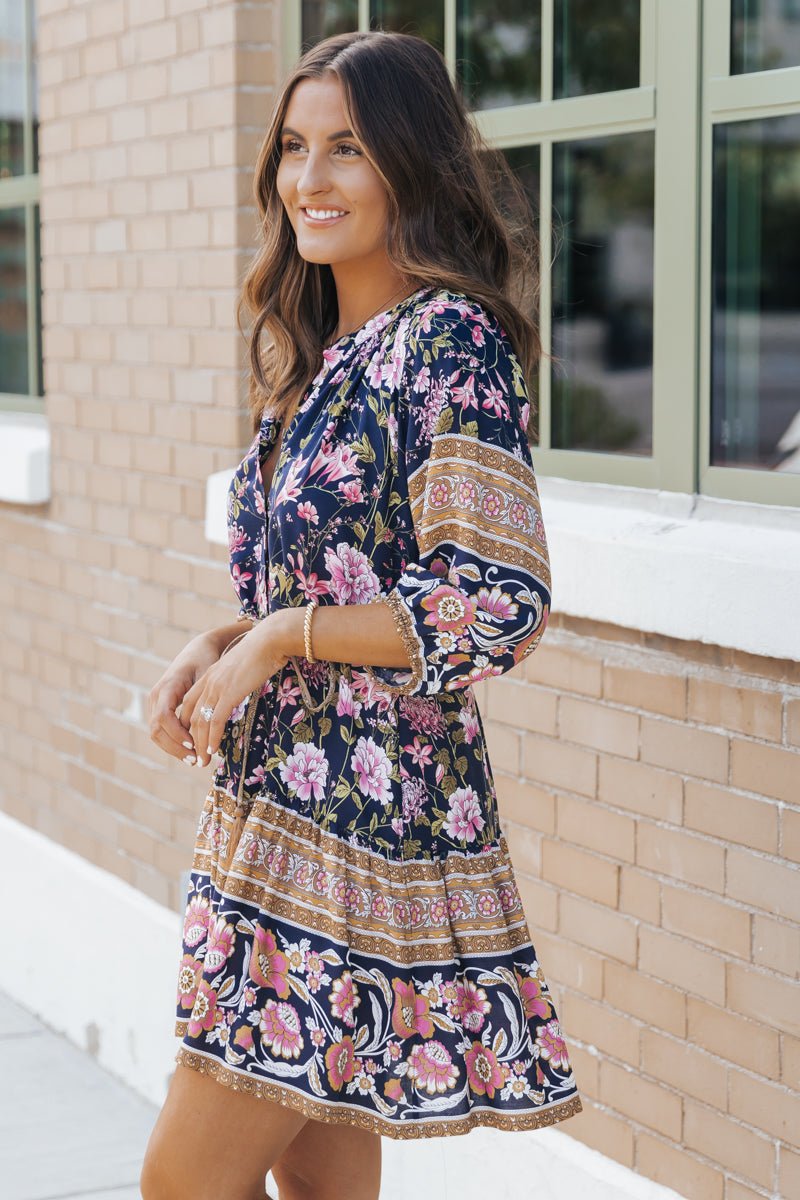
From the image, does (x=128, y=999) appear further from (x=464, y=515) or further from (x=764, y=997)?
(x=464, y=515)

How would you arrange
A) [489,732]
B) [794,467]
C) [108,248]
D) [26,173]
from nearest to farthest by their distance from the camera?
[794,467] < [489,732] < [108,248] < [26,173]

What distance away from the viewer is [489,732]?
3.54m

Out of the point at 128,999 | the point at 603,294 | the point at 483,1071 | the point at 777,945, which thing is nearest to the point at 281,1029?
the point at 483,1071

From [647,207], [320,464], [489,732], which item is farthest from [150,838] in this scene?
[320,464]

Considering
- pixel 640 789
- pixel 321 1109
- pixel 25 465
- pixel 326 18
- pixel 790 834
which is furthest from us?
pixel 25 465

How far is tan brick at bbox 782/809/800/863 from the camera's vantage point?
282 cm

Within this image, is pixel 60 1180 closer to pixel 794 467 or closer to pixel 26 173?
pixel 794 467

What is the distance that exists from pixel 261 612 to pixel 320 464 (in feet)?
0.91

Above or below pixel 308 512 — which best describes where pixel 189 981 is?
below

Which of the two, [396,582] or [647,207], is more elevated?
[647,207]

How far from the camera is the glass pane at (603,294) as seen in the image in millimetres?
3240

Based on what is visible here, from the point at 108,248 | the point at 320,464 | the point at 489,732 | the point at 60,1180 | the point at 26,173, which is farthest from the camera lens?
the point at 26,173

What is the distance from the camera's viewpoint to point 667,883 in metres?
3.11

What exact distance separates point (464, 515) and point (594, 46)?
4.85ft
